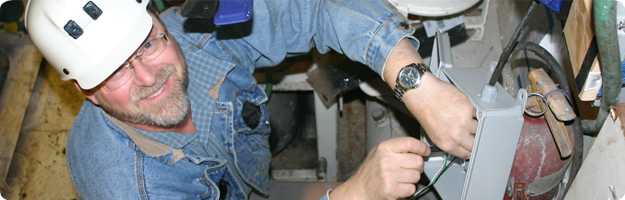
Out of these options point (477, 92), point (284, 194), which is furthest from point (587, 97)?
point (284, 194)

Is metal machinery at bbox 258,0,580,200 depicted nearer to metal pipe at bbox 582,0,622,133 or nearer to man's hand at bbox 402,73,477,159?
man's hand at bbox 402,73,477,159

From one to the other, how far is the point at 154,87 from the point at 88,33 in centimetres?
17

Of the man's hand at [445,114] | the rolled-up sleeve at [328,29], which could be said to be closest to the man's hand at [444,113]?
the man's hand at [445,114]

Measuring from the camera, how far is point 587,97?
78 cm

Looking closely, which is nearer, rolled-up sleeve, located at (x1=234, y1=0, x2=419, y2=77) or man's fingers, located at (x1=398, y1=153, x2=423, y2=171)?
man's fingers, located at (x1=398, y1=153, x2=423, y2=171)

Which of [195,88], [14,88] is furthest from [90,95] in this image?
[14,88]

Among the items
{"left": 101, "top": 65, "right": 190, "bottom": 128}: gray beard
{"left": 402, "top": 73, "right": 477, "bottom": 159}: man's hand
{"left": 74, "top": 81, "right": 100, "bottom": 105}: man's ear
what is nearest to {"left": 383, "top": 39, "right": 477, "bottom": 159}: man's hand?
{"left": 402, "top": 73, "right": 477, "bottom": 159}: man's hand

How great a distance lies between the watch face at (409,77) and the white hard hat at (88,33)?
50 centimetres

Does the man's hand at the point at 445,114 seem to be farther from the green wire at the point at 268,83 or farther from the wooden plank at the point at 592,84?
the green wire at the point at 268,83

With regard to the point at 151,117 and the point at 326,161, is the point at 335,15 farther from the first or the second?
the point at 326,161

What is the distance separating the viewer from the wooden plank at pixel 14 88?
61.3 inches

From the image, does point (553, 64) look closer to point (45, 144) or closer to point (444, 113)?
point (444, 113)

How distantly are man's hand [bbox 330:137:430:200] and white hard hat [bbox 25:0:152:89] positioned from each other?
51 centimetres

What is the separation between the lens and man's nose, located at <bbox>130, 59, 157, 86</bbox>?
1.20m
